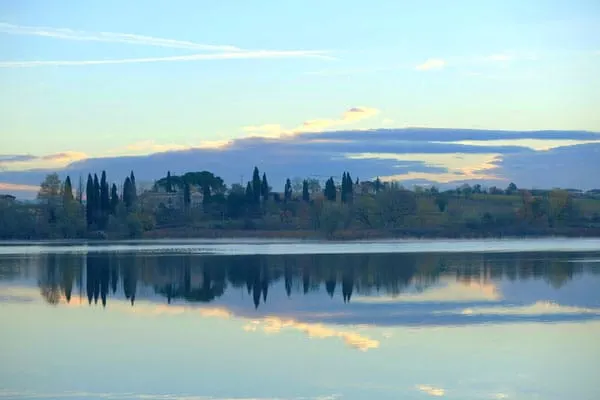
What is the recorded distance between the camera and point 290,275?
31531 millimetres

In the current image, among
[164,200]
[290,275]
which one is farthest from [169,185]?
[290,275]

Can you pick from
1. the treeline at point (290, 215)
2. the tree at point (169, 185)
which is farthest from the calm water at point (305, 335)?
the tree at point (169, 185)

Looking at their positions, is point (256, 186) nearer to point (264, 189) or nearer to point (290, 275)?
point (264, 189)

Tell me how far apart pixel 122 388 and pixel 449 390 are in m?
4.23

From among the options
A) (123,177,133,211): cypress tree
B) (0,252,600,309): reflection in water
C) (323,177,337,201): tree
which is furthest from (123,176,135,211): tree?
(0,252,600,309): reflection in water

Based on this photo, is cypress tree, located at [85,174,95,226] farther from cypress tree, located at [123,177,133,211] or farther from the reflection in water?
the reflection in water

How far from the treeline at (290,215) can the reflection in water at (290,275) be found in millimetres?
40436

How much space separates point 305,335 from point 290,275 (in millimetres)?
14193

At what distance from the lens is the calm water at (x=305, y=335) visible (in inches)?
503

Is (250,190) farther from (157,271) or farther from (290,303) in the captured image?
(290,303)

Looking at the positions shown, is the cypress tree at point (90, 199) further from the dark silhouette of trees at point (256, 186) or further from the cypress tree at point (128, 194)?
the dark silhouette of trees at point (256, 186)

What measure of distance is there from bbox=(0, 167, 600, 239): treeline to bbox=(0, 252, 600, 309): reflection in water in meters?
40.4

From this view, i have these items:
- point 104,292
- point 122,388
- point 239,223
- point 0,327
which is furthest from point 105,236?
point 122,388

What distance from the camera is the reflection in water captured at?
25703 millimetres
